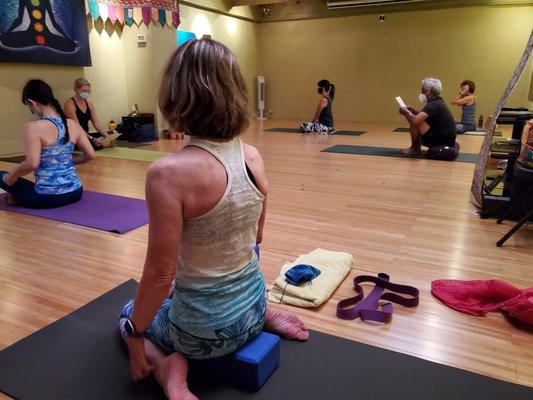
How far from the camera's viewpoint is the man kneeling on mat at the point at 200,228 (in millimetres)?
990

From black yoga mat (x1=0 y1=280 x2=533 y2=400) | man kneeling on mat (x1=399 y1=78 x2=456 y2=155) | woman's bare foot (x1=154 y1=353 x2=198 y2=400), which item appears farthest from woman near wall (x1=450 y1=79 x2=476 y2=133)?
woman's bare foot (x1=154 y1=353 x2=198 y2=400)

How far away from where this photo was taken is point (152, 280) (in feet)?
3.37

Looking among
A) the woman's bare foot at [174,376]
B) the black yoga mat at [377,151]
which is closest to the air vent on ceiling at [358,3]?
the black yoga mat at [377,151]

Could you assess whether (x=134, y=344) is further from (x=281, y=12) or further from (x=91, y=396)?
(x=281, y=12)

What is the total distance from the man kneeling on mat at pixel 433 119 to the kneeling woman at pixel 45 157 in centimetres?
369

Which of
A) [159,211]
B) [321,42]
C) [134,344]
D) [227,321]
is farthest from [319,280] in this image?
[321,42]

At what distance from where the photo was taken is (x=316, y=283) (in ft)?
6.10

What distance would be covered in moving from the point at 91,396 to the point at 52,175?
2109 millimetres

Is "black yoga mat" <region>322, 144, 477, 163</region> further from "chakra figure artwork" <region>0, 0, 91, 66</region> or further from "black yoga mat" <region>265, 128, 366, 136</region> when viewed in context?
"chakra figure artwork" <region>0, 0, 91, 66</region>

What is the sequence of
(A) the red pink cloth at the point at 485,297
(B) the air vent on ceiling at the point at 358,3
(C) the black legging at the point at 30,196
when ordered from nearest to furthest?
(A) the red pink cloth at the point at 485,297 < (C) the black legging at the point at 30,196 < (B) the air vent on ceiling at the point at 358,3

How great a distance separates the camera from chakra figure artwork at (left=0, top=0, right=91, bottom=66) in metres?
4.88

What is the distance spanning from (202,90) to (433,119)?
4480 millimetres

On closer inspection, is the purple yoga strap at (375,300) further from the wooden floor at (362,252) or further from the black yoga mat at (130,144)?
the black yoga mat at (130,144)

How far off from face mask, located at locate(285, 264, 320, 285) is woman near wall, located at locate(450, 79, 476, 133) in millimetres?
6090
